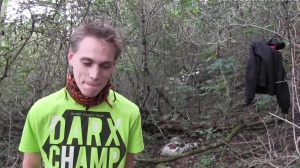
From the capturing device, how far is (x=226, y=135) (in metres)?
5.10

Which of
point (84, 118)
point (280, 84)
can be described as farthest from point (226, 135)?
point (84, 118)

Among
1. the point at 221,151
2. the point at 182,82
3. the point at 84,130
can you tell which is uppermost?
the point at 84,130

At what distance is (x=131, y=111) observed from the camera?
173cm

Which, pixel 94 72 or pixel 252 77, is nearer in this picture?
pixel 94 72

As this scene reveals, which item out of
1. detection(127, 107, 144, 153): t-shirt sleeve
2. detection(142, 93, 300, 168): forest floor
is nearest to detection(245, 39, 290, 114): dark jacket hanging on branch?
detection(142, 93, 300, 168): forest floor

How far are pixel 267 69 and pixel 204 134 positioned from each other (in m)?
1.86

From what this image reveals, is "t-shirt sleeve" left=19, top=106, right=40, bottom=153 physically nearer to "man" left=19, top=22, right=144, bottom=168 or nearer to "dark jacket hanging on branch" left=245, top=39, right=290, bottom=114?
"man" left=19, top=22, right=144, bottom=168

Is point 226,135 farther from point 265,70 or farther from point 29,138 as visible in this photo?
point 29,138

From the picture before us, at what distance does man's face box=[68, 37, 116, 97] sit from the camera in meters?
1.55

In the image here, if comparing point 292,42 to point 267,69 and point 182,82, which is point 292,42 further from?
point 182,82

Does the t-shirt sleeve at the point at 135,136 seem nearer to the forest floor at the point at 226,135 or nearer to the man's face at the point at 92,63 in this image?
the man's face at the point at 92,63

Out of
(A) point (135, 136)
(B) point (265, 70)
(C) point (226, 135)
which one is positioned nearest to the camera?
(A) point (135, 136)

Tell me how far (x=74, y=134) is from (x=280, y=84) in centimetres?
286

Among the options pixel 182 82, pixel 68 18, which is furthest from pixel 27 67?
pixel 182 82
